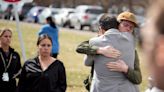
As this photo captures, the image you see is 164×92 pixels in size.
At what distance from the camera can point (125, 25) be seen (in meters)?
6.23

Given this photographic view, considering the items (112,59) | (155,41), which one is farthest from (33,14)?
(155,41)

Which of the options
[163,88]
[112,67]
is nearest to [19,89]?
[112,67]

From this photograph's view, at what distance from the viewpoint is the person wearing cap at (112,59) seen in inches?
235

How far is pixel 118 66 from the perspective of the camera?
5.95m

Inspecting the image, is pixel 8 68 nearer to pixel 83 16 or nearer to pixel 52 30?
pixel 52 30

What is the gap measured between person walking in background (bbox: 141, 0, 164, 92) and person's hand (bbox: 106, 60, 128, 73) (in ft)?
14.7

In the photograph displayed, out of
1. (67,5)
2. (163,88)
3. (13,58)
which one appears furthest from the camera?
(67,5)

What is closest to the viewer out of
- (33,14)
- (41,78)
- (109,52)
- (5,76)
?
(109,52)

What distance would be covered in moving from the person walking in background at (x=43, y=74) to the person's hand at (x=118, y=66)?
0.90m

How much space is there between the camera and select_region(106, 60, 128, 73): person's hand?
5.95 metres

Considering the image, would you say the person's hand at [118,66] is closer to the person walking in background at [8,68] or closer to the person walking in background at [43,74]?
the person walking in background at [43,74]

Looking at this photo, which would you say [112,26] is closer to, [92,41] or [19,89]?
[92,41]

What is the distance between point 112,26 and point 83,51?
0.47m

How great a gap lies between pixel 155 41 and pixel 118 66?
4.56 meters
